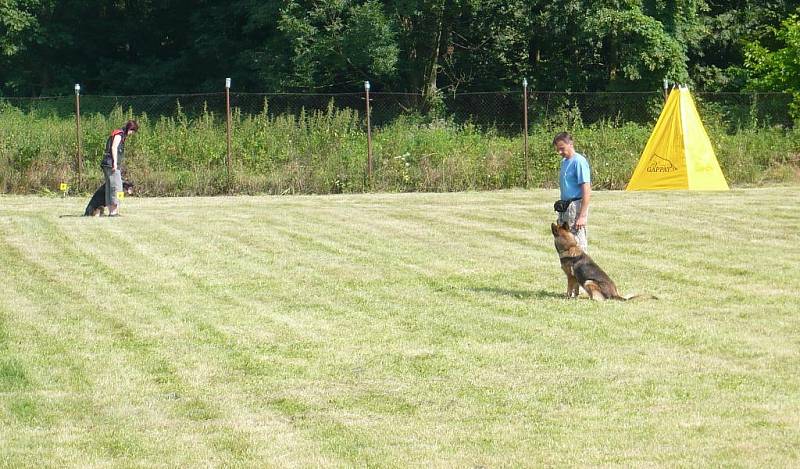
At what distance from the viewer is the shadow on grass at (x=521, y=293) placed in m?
11.7

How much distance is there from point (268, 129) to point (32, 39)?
21.5 metres

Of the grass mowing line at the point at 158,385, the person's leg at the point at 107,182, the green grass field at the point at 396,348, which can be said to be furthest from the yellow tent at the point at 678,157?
the grass mowing line at the point at 158,385

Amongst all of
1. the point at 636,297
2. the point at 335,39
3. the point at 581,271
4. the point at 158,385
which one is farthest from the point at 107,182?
the point at 335,39

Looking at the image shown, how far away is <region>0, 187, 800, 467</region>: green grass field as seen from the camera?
685cm

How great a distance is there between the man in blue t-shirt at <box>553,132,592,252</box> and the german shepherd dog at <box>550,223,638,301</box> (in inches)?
13.2

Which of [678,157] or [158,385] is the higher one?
[678,157]

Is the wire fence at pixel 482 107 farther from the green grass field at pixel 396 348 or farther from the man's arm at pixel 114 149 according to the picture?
the green grass field at pixel 396 348

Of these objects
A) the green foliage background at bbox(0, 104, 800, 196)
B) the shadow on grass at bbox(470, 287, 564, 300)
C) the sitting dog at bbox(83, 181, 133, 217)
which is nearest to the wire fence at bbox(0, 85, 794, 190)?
the green foliage background at bbox(0, 104, 800, 196)

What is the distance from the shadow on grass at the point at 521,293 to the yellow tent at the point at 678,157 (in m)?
11.5

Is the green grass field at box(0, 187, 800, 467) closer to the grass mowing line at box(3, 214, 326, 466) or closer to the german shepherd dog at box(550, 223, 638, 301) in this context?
the grass mowing line at box(3, 214, 326, 466)

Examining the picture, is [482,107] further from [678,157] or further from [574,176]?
[574,176]

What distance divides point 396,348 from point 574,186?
3186 mm

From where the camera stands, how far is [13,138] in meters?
24.9

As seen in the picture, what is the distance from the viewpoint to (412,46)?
38469mm
